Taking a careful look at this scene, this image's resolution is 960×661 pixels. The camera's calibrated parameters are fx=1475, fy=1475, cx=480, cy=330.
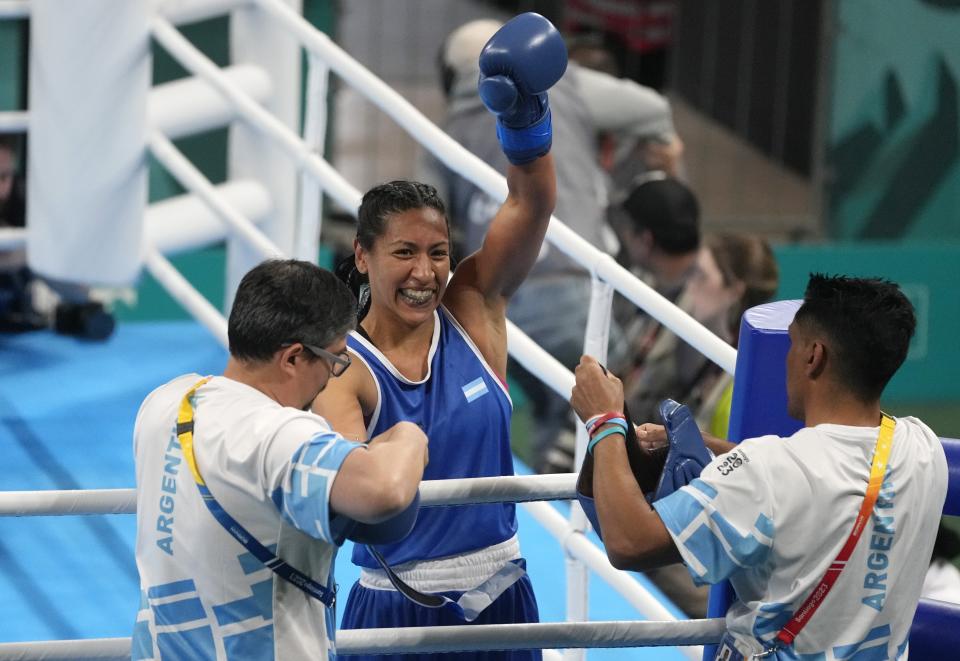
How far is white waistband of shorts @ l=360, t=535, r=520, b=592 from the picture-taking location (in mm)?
2430

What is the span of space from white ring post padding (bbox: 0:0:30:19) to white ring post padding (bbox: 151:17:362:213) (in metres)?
0.38

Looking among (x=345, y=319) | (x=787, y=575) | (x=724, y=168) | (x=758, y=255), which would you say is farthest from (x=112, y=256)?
(x=724, y=168)

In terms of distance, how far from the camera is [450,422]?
239cm

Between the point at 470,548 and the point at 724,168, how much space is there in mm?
6713

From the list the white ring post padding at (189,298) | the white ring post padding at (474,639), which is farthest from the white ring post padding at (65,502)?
the white ring post padding at (189,298)

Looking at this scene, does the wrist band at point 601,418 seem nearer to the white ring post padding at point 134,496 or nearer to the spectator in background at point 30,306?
the white ring post padding at point 134,496

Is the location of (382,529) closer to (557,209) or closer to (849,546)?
(849,546)

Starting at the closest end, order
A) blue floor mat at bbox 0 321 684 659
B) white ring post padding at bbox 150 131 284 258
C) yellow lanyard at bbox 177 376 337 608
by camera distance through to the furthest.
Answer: yellow lanyard at bbox 177 376 337 608 < blue floor mat at bbox 0 321 684 659 < white ring post padding at bbox 150 131 284 258

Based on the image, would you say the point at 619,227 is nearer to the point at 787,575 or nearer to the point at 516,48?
the point at 516,48

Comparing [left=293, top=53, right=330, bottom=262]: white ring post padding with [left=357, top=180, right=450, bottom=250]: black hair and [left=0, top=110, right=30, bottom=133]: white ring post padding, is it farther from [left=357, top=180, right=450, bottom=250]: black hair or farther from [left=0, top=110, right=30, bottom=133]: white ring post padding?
[left=357, top=180, right=450, bottom=250]: black hair

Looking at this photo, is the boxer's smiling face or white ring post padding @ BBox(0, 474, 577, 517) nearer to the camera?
white ring post padding @ BBox(0, 474, 577, 517)

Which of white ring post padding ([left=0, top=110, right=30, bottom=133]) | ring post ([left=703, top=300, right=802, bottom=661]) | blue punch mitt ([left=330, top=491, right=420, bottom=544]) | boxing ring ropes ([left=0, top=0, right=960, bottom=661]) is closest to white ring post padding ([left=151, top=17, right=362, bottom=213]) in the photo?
boxing ring ropes ([left=0, top=0, right=960, bottom=661])

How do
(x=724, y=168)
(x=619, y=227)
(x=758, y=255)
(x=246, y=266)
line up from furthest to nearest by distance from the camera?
(x=724, y=168), (x=619, y=227), (x=246, y=266), (x=758, y=255)

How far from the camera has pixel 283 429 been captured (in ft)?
5.74
